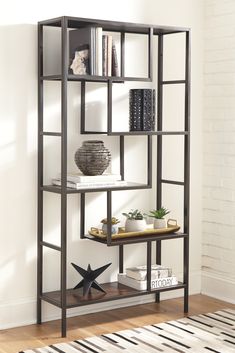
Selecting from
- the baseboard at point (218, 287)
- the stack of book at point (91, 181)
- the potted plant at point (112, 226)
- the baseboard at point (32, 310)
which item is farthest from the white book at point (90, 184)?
the baseboard at point (218, 287)

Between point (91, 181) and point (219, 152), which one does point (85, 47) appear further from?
point (219, 152)

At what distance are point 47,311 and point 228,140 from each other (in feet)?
5.04

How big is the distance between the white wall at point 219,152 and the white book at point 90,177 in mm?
868

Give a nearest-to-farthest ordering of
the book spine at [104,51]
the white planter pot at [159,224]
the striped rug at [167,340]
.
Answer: the striped rug at [167,340], the book spine at [104,51], the white planter pot at [159,224]

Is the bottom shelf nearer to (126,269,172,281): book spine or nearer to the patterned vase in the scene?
(126,269,172,281): book spine

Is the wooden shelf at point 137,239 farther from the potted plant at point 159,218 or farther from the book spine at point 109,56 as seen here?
the book spine at point 109,56

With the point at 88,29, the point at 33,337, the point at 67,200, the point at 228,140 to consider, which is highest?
the point at 88,29

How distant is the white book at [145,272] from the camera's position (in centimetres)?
382

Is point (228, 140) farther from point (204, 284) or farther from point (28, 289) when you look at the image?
point (28, 289)

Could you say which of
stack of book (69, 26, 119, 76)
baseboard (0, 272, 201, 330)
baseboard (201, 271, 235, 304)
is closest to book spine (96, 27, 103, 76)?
stack of book (69, 26, 119, 76)

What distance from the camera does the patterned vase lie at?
3562mm

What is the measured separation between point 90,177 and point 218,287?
1.31 metres

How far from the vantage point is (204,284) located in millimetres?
4402

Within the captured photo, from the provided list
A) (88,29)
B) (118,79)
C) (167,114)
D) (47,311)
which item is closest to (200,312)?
(47,311)
